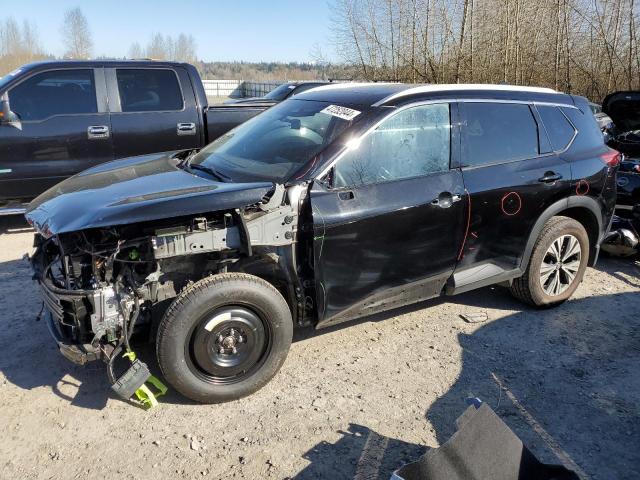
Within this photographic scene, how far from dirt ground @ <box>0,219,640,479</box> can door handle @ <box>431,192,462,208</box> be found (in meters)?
1.09

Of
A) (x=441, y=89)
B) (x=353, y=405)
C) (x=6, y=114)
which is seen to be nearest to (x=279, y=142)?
(x=441, y=89)

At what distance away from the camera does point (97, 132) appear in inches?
257

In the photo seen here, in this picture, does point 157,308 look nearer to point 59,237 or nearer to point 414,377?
point 59,237

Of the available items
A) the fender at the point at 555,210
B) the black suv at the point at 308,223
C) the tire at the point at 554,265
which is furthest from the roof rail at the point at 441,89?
the tire at the point at 554,265

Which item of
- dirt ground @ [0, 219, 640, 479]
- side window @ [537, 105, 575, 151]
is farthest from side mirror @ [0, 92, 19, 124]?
side window @ [537, 105, 575, 151]

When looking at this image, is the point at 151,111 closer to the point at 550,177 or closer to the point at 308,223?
the point at 308,223

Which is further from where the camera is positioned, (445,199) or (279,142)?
(279,142)

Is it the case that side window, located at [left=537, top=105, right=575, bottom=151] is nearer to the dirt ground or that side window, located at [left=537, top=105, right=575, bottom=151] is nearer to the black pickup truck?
the dirt ground

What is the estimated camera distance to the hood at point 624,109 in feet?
24.3

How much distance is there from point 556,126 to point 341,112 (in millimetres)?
1996

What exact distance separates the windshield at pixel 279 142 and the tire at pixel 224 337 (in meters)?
0.79

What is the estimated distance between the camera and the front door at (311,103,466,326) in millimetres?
3377

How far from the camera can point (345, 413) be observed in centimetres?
322

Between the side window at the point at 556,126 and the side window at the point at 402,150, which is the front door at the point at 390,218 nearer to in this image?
the side window at the point at 402,150
